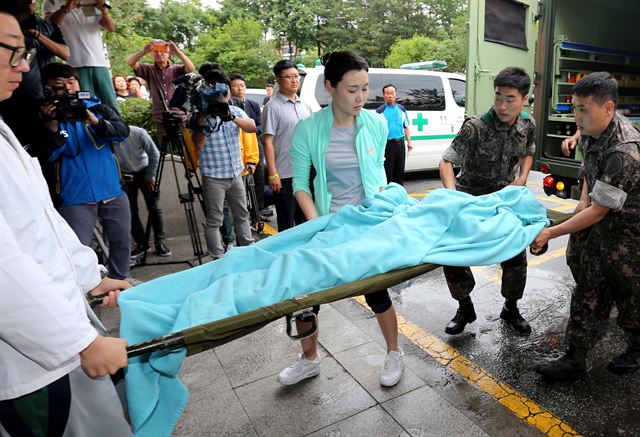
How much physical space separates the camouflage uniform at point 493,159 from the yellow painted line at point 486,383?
1.23 ft

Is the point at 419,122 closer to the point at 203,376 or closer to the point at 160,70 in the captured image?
the point at 160,70

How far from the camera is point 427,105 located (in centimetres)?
787

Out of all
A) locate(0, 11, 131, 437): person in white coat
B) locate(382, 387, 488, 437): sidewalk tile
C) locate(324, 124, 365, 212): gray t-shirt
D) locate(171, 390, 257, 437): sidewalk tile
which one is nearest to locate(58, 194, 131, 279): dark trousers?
locate(171, 390, 257, 437): sidewalk tile

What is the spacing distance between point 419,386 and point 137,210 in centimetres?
372

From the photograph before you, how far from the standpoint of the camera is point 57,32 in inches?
132

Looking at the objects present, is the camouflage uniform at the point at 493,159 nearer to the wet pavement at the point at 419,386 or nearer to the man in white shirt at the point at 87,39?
the wet pavement at the point at 419,386

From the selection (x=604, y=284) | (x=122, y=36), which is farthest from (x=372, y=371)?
(x=122, y=36)

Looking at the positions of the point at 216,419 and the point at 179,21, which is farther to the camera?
the point at 179,21

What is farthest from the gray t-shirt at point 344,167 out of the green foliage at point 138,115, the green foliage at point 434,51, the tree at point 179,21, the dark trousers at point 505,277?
the tree at point 179,21

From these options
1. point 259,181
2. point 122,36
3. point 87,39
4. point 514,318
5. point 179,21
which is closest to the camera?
point 514,318

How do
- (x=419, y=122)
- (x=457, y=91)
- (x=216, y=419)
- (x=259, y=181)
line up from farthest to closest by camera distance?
(x=457, y=91) → (x=419, y=122) → (x=259, y=181) → (x=216, y=419)

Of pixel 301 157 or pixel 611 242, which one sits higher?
pixel 301 157

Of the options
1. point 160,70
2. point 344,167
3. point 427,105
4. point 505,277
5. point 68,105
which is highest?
point 160,70

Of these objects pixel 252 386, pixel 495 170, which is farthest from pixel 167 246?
pixel 495 170
